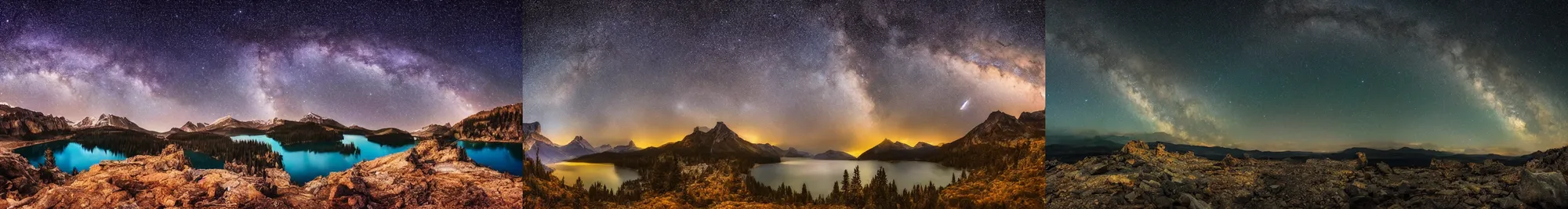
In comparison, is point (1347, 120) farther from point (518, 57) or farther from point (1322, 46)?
point (518, 57)

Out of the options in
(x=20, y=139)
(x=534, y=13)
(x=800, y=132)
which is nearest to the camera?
(x=20, y=139)

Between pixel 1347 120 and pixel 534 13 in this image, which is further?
pixel 534 13

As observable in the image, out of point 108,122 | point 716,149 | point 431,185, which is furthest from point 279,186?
point 716,149

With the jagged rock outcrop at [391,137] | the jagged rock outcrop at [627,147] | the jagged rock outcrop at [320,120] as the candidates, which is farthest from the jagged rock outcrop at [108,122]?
the jagged rock outcrop at [627,147]

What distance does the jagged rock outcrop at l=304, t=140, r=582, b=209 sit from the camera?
21.6 feet

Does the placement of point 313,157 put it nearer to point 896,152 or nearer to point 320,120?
point 320,120

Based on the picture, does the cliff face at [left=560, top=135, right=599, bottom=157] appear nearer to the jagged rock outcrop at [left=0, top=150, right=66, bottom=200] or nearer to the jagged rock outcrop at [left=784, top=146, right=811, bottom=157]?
the jagged rock outcrop at [left=784, top=146, right=811, bottom=157]

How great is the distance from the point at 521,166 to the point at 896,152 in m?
3.31

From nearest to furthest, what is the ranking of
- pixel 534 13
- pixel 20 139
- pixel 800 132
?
pixel 20 139 → pixel 800 132 → pixel 534 13

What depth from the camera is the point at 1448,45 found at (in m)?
6.68

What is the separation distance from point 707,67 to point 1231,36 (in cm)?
440

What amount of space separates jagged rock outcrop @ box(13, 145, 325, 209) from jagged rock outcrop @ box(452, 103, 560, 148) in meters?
1.26

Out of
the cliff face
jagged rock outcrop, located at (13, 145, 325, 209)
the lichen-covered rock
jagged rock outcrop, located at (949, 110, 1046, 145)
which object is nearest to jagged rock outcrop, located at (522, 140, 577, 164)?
the cliff face

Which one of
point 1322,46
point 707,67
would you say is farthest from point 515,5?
point 1322,46
